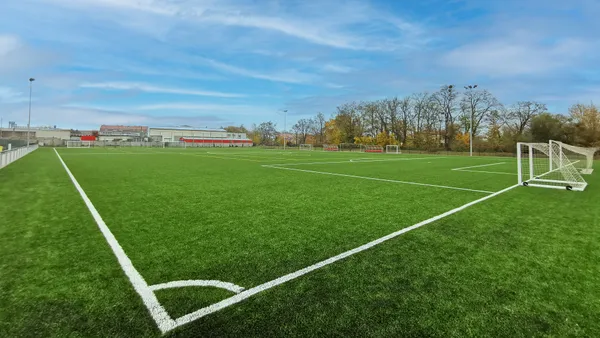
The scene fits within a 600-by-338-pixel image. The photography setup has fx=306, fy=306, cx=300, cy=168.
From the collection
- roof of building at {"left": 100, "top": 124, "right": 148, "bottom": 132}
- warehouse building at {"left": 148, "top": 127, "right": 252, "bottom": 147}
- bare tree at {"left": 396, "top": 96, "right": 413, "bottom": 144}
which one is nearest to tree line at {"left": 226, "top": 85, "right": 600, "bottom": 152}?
bare tree at {"left": 396, "top": 96, "right": 413, "bottom": 144}

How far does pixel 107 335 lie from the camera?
2.15 meters

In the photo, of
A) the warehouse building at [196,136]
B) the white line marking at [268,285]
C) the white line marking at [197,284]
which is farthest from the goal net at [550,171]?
the warehouse building at [196,136]

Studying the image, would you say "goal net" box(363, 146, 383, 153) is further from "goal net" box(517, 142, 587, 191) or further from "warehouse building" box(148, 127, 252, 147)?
"warehouse building" box(148, 127, 252, 147)

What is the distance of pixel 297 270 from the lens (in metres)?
3.24

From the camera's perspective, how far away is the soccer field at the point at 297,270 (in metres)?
2.32

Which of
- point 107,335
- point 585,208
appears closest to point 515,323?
point 107,335

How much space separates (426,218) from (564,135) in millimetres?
51726

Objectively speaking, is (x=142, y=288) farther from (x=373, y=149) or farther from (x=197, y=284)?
(x=373, y=149)

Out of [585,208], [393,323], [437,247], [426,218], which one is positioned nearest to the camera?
[393,323]

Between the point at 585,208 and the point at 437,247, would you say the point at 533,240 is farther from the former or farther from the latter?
the point at 585,208

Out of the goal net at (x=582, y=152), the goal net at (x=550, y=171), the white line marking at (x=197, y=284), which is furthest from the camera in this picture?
the goal net at (x=582, y=152)

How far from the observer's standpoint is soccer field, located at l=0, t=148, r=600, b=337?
2322 millimetres

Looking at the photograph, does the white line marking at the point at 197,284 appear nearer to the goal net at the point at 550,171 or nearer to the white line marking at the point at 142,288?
the white line marking at the point at 142,288

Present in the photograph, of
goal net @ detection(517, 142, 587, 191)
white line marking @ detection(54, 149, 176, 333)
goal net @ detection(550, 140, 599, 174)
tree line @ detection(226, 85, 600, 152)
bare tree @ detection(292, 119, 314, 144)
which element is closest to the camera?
white line marking @ detection(54, 149, 176, 333)
